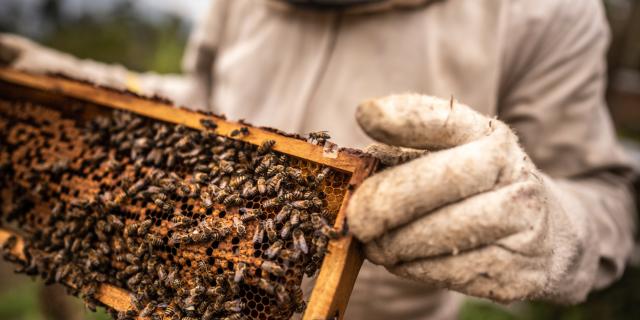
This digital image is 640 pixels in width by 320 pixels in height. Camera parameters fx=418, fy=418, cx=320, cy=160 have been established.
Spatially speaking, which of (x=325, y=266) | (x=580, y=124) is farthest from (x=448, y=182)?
(x=580, y=124)

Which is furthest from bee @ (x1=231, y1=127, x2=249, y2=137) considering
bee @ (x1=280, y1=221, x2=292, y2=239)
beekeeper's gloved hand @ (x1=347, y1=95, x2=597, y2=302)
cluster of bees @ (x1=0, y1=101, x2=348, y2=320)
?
beekeeper's gloved hand @ (x1=347, y1=95, x2=597, y2=302)

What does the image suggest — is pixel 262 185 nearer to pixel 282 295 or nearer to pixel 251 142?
pixel 251 142

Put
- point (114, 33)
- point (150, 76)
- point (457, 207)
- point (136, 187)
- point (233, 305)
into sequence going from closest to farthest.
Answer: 1. point (457, 207)
2. point (233, 305)
3. point (136, 187)
4. point (150, 76)
5. point (114, 33)

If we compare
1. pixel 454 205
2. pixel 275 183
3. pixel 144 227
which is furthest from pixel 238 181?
pixel 454 205

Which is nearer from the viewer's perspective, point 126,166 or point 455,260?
point 455,260

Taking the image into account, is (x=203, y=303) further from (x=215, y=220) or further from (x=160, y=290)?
(x=215, y=220)

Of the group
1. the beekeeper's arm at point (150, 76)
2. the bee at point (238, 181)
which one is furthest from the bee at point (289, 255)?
the beekeeper's arm at point (150, 76)
